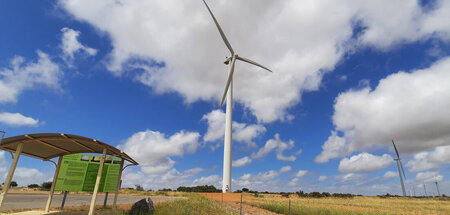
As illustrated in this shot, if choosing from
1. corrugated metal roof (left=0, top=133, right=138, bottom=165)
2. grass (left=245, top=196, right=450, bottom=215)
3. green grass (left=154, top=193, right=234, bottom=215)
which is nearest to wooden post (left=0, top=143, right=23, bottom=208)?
corrugated metal roof (left=0, top=133, right=138, bottom=165)

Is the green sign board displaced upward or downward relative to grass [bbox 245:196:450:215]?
upward

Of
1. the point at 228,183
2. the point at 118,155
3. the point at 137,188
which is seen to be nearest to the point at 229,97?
the point at 228,183

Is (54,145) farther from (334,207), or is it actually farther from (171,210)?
(334,207)

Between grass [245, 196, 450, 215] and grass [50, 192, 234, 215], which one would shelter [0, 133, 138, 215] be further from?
grass [245, 196, 450, 215]

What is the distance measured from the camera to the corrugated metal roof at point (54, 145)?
13109 millimetres

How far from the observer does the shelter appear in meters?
13.1

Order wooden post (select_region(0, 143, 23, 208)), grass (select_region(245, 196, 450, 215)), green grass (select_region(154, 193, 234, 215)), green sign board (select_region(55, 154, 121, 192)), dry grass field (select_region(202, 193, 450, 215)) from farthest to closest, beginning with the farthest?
dry grass field (select_region(202, 193, 450, 215))
grass (select_region(245, 196, 450, 215))
green sign board (select_region(55, 154, 121, 192))
green grass (select_region(154, 193, 234, 215))
wooden post (select_region(0, 143, 23, 208))

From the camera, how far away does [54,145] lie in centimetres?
1592

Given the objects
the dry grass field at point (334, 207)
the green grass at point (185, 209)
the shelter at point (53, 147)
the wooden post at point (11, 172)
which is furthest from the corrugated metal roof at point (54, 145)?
the dry grass field at point (334, 207)

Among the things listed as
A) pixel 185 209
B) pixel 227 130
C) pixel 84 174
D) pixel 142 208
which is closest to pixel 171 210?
pixel 185 209

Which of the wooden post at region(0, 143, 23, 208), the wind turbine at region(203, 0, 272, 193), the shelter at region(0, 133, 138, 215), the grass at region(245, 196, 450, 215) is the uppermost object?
the wind turbine at region(203, 0, 272, 193)

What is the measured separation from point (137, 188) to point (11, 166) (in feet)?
255

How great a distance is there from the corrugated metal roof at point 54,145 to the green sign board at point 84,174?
1.28m

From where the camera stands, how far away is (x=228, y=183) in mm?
45438
